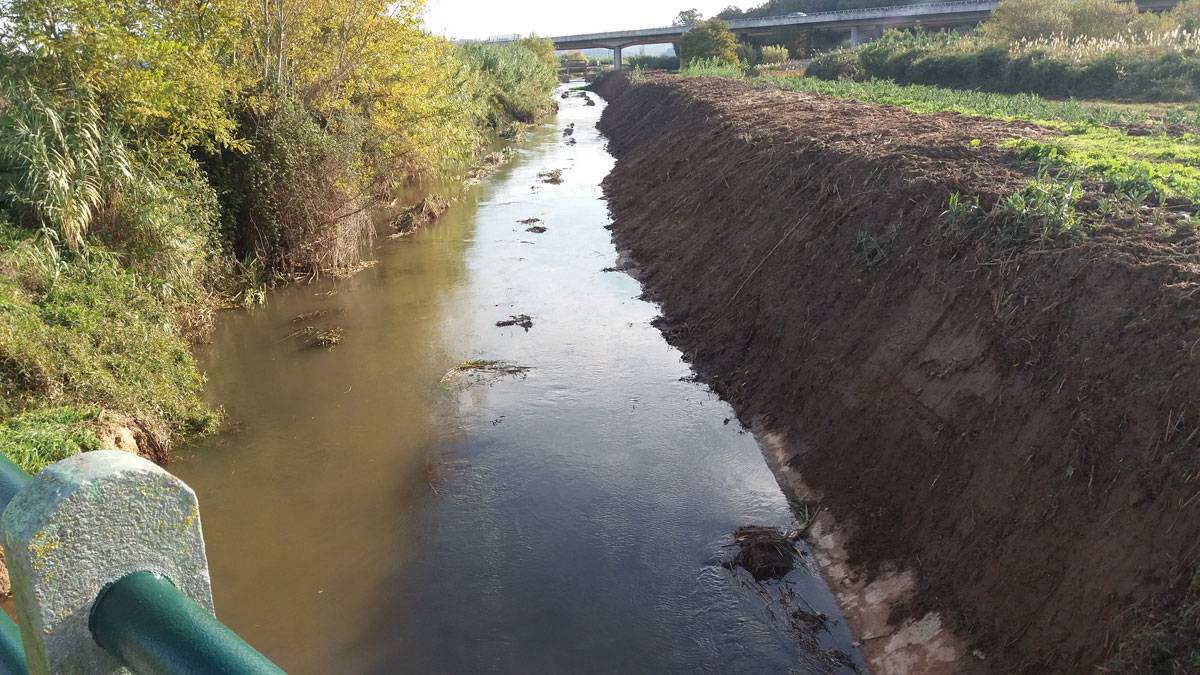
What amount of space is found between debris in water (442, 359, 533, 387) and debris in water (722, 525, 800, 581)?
4689 mm

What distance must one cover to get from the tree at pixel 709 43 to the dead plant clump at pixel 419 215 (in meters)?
43.4

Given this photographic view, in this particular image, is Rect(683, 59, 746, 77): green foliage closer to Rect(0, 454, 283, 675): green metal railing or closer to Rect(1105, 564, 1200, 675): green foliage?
Rect(1105, 564, 1200, 675): green foliage

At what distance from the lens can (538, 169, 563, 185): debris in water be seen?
2512cm

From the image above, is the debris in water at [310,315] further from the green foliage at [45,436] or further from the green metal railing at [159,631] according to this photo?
the green metal railing at [159,631]

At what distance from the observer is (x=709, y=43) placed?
61062 mm

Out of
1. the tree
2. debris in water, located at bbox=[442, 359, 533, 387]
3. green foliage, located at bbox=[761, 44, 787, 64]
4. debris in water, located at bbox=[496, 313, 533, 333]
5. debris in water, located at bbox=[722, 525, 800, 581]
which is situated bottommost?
debris in water, located at bbox=[722, 525, 800, 581]

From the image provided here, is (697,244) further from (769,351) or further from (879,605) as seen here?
(879,605)

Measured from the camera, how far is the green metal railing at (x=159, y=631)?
1.04 m

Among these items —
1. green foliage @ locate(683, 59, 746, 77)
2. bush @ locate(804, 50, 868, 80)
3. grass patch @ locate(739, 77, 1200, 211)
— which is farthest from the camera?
green foliage @ locate(683, 59, 746, 77)

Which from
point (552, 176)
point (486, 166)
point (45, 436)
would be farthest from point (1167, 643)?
point (486, 166)

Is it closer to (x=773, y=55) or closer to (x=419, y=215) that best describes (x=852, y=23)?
(x=773, y=55)

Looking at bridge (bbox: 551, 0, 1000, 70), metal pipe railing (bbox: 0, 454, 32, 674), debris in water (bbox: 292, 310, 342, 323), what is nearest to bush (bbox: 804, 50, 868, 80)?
bridge (bbox: 551, 0, 1000, 70)

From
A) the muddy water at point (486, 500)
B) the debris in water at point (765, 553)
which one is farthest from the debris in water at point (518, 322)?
the debris in water at point (765, 553)

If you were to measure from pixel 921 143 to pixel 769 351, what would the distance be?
389cm
